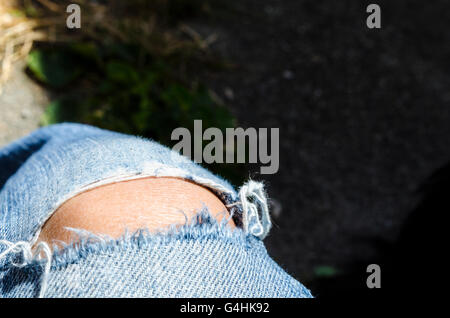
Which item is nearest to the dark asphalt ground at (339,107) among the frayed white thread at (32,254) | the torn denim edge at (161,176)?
the torn denim edge at (161,176)

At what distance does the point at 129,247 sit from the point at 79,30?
141 centimetres

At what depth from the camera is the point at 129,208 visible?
0.62 metres

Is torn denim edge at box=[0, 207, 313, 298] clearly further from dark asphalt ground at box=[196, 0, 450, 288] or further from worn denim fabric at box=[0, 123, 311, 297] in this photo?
dark asphalt ground at box=[196, 0, 450, 288]

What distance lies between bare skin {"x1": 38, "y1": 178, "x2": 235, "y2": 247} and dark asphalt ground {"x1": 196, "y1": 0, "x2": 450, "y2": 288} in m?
0.88

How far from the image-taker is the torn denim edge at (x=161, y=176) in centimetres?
65

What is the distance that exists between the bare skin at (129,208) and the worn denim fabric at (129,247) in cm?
1

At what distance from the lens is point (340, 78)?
192 cm

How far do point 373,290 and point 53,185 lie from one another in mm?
916

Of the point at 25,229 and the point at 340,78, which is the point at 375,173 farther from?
the point at 25,229

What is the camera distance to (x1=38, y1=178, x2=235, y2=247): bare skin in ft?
1.98

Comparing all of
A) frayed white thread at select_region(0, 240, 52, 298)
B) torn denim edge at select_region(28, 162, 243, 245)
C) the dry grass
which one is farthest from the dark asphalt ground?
frayed white thread at select_region(0, 240, 52, 298)

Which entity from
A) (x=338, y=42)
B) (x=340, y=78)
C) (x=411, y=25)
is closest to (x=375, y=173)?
(x=340, y=78)

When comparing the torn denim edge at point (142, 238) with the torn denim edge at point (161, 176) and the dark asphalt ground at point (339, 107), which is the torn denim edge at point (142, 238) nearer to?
the torn denim edge at point (161, 176)

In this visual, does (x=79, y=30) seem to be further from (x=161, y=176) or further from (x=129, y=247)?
(x=129, y=247)
